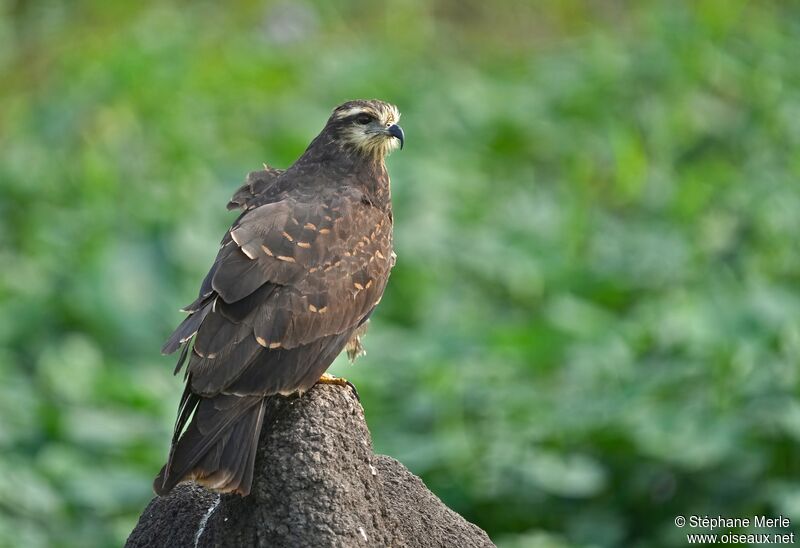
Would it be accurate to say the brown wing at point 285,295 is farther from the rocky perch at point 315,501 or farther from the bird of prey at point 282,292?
the rocky perch at point 315,501

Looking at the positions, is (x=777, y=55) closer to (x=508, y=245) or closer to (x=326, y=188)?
(x=508, y=245)

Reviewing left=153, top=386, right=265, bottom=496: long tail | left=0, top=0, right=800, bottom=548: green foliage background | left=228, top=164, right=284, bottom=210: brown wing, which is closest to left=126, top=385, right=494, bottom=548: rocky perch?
left=153, top=386, right=265, bottom=496: long tail

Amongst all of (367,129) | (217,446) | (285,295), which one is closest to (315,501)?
(217,446)

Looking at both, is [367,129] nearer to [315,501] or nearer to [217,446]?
[217,446]

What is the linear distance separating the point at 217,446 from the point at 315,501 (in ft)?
1.08

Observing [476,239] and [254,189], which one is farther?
[476,239]

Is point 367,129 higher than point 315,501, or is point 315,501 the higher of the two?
point 367,129

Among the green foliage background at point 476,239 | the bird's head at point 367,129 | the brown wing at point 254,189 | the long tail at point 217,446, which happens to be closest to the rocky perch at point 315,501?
the long tail at point 217,446

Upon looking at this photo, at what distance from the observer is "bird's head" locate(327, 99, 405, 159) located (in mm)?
5762

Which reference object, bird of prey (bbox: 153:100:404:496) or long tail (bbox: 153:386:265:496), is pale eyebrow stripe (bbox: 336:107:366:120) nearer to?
bird of prey (bbox: 153:100:404:496)

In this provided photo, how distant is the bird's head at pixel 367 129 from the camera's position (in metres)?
5.76

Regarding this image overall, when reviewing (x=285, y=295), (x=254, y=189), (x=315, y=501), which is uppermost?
(x=254, y=189)

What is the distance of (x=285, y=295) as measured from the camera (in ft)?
16.5

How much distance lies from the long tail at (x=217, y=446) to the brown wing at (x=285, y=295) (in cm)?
5
